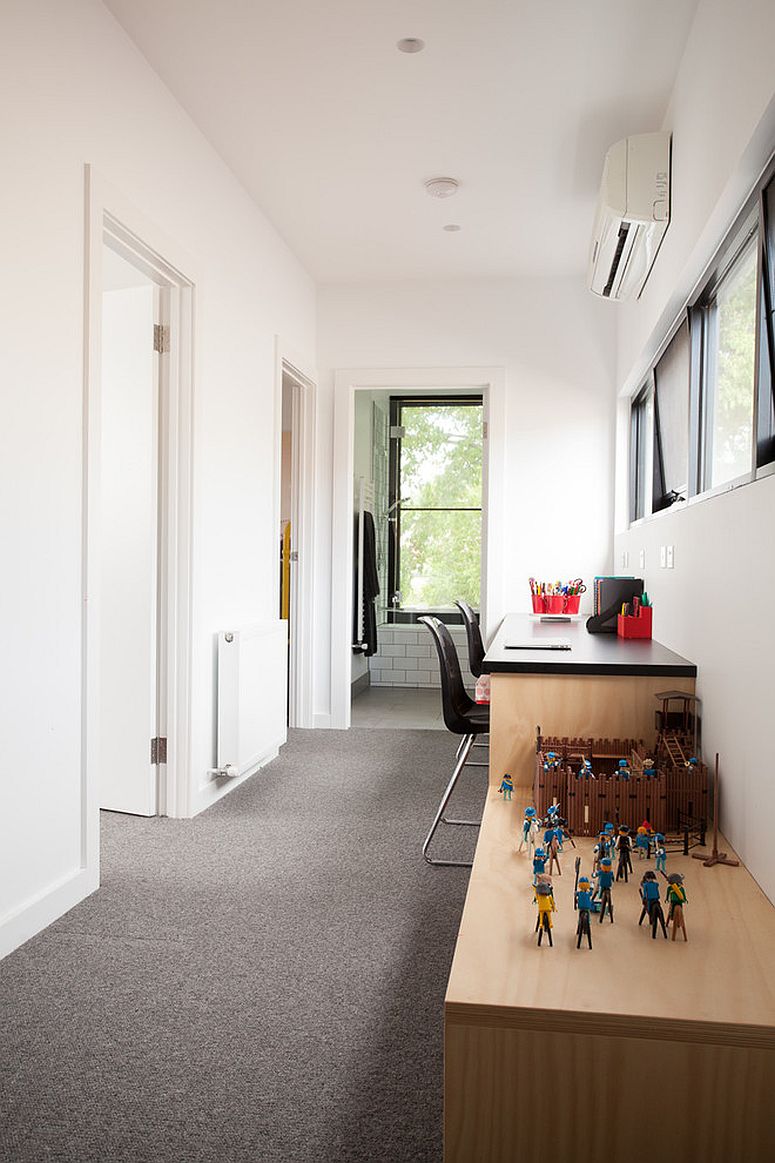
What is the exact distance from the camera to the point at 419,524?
24.3 ft

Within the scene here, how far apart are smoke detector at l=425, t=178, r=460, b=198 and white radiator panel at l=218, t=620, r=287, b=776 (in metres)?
2.16

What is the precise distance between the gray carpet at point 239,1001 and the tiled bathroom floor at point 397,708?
2.30 meters

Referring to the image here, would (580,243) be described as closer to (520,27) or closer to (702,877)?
(520,27)

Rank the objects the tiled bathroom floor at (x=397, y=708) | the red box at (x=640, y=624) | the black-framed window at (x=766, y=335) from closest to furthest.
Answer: the black-framed window at (x=766, y=335), the red box at (x=640, y=624), the tiled bathroom floor at (x=397, y=708)

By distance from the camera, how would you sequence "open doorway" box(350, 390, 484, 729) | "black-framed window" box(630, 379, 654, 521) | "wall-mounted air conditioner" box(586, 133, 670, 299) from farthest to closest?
"open doorway" box(350, 390, 484, 729), "black-framed window" box(630, 379, 654, 521), "wall-mounted air conditioner" box(586, 133, 670, 299)

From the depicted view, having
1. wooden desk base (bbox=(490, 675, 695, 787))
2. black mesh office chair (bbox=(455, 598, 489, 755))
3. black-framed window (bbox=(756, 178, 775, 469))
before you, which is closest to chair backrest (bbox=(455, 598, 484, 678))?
black mesh office chair (bbox=(455, 598, 489, 755))

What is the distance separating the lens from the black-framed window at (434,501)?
24.0 ft

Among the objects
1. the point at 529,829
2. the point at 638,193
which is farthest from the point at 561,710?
the point at 638,193

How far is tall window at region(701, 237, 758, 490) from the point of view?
94.7 inches

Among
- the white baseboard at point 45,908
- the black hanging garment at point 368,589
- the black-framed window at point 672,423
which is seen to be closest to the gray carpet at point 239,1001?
the white baseboard at point 45,908

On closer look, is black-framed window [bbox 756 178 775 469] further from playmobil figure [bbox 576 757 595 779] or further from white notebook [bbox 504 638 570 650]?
white notebook [bbox 504 638 570 650]

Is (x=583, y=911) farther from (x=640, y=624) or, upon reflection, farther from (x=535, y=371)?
(x=535, y=371)

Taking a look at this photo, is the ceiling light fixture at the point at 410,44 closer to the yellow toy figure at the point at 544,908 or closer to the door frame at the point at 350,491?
the door frame at the point at 350,491

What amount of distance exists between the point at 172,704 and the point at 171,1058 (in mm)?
1882
